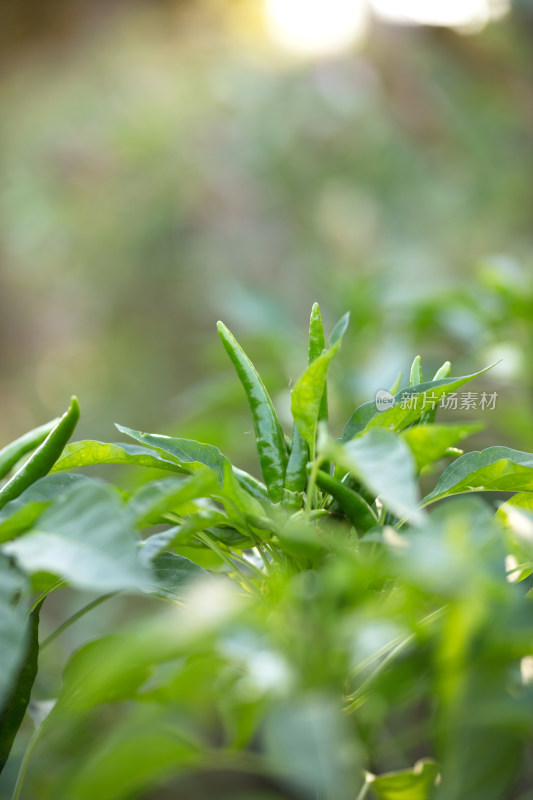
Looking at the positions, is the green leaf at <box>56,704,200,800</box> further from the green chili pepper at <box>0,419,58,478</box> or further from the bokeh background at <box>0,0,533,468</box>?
the bokeh background at <box>0,0,533,468</box>

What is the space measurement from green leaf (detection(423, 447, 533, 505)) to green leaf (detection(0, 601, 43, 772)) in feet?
0.68

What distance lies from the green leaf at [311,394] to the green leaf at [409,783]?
177 millimetres

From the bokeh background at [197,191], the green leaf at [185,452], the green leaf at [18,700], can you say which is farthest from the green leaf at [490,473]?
the bokeh background at [197,191]

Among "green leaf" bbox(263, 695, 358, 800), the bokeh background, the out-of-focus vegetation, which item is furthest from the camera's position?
the bokeh background

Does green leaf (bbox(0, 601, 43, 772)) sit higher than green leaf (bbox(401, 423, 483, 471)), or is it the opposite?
green leaf (bbox(401, 423, 483, 471))

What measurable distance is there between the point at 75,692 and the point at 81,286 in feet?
7.37

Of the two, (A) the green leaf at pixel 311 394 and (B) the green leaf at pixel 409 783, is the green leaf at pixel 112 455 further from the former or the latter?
(B) the green leaf at pixel 409 783

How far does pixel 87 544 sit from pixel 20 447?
0.50 feet

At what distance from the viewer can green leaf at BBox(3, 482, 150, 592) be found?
9.8 inches

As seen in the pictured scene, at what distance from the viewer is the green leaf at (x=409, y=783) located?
37 centimetres

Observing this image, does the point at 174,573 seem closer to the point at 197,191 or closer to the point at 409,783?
the point at 409,783

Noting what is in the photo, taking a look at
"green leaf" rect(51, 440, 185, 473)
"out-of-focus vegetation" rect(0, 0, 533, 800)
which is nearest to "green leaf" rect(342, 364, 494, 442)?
"green leaf" rect(51, 440, 185, 473)

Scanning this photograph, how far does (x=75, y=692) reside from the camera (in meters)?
0.32

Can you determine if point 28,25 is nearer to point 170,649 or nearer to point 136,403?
point 136,403
